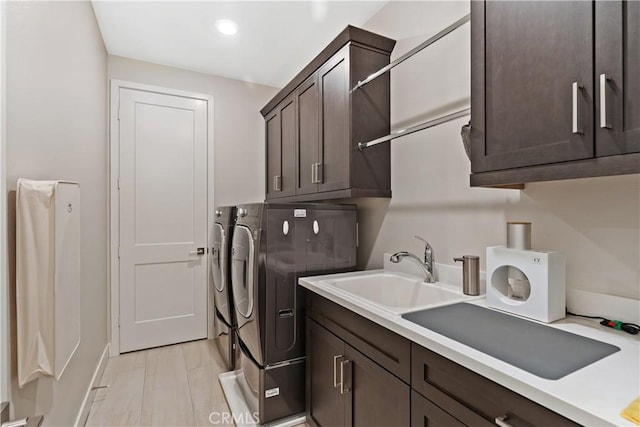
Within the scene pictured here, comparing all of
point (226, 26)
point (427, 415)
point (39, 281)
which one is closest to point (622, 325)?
point (427, 415)

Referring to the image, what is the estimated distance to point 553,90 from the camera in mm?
974

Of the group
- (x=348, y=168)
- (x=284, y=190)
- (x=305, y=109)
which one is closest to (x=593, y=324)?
(x=348, y=168)

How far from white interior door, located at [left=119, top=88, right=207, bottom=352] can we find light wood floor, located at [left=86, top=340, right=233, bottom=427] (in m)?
0.26

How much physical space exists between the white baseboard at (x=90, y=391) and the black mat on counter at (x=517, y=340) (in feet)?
6.70

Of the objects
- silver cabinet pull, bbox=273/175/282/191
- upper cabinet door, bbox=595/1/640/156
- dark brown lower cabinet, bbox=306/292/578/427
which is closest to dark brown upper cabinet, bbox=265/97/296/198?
silver cabinet pull, bbox=273/175/282/191

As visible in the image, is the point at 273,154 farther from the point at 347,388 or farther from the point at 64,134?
the point at 347,388

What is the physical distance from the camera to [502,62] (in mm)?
1115

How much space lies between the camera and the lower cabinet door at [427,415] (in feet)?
3.19

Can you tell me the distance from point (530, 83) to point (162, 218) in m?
3.06

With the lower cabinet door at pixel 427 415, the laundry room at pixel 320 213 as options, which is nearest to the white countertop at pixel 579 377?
the laundry room at pixel 320 213

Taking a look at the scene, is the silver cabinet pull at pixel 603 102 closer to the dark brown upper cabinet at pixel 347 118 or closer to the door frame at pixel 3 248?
the dark brown upper cabinet at pixel 347 118

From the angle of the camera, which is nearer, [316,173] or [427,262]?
[427,262]

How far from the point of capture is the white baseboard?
1917 mm

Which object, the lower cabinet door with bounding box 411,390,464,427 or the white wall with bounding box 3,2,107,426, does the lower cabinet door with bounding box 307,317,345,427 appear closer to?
the lower cabinet door with bounding box 411,390,464,427
